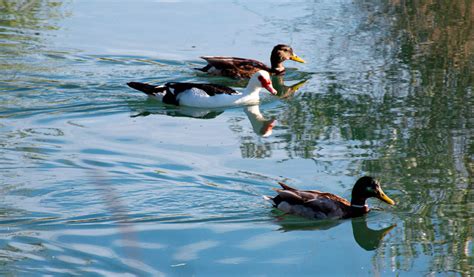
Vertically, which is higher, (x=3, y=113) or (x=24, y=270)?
(x=3, y=113)

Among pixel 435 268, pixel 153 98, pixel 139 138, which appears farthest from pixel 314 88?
pixel 435 268

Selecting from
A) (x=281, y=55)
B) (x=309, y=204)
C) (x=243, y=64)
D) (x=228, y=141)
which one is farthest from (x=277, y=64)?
(x=309, y=204)

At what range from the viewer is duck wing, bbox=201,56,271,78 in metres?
14.7

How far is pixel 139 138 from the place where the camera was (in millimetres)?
11719

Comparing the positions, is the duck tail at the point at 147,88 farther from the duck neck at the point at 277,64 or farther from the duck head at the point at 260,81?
the duck neck at the point at 277,64

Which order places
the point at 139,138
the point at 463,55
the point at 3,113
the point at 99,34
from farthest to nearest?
1. the point at 99,34
2. the point at 463,55
3. the point at 3,113
4. the point at 139,138

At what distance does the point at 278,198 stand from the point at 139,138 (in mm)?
2810

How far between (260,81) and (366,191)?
16.0 feet

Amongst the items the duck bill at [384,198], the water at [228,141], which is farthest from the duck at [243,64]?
the duck bill at [384,198]

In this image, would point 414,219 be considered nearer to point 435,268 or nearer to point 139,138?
point 435,268

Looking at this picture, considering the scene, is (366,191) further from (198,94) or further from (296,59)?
(296,59)

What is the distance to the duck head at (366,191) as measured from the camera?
9.36 metres

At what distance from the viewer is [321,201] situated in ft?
A: 30.8

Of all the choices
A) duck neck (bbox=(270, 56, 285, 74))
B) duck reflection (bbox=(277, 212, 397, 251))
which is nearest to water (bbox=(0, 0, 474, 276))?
duck reflection (bbox=(277, 212, 397, 251))
